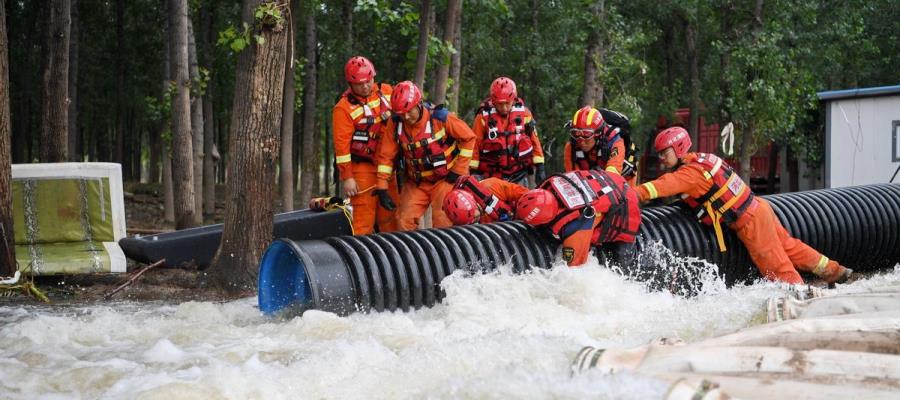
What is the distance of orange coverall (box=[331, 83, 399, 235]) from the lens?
9828 millimetres

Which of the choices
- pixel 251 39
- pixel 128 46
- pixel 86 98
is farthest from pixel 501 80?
pixel 86 98

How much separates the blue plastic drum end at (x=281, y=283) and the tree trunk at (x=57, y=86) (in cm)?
564

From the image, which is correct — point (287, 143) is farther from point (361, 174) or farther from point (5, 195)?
point (5, 195)

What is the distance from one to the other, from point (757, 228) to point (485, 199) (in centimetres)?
245

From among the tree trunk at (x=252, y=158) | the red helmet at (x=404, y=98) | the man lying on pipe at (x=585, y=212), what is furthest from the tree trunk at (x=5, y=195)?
the man lying on pipe at (x=585, y=212)

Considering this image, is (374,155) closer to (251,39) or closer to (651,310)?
(251,39)

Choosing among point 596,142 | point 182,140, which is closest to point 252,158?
point 596,142

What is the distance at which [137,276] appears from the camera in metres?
8.98

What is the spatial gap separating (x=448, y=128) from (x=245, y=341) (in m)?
3.96

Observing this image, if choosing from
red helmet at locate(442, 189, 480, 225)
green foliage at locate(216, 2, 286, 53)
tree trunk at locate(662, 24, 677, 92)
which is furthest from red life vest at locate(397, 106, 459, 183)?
tree trunk at locate(662, 24, 677, 92)

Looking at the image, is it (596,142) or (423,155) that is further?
(596,142)

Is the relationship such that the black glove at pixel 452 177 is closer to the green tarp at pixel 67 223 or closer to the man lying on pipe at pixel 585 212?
the man lying on pipe at pixel 585 212

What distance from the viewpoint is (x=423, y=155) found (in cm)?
949

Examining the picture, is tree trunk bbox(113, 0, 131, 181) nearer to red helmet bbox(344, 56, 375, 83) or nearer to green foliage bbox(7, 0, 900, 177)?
green foliage bbox(7, 0, 900, 177)
